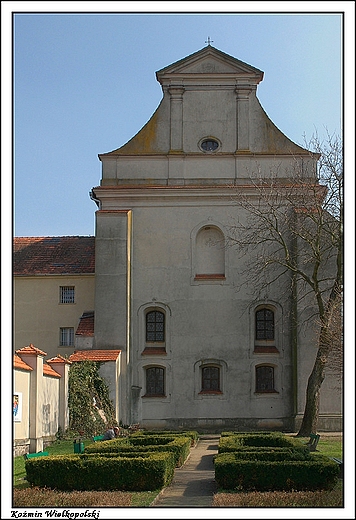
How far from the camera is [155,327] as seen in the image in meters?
32.8

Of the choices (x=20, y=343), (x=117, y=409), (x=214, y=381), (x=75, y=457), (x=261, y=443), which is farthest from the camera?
(x=20, y=343)

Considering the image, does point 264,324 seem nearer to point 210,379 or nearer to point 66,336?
point 210,379

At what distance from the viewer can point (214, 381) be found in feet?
107

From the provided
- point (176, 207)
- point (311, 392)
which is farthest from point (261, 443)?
point (176, 207)

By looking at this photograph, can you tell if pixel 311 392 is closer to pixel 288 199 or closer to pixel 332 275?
pixel 332 275

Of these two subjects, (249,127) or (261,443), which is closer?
(261,443)

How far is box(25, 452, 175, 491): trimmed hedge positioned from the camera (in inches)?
602

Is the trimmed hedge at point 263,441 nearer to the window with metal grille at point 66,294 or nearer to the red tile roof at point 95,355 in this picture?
the red tile roof at point 95,355

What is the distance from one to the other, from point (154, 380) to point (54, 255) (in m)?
8.96

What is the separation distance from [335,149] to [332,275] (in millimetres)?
5835

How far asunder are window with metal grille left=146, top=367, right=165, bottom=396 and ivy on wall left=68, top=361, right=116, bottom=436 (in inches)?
130

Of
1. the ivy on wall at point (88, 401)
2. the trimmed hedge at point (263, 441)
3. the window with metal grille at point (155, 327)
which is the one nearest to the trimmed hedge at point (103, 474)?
the trimmed hedge at point (263, 441)

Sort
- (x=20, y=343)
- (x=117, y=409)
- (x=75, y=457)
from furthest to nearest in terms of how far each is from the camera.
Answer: (x=20, y=343) < (x=117, y=409) < (x=75, y=457)

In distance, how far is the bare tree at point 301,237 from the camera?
92.1 feet
